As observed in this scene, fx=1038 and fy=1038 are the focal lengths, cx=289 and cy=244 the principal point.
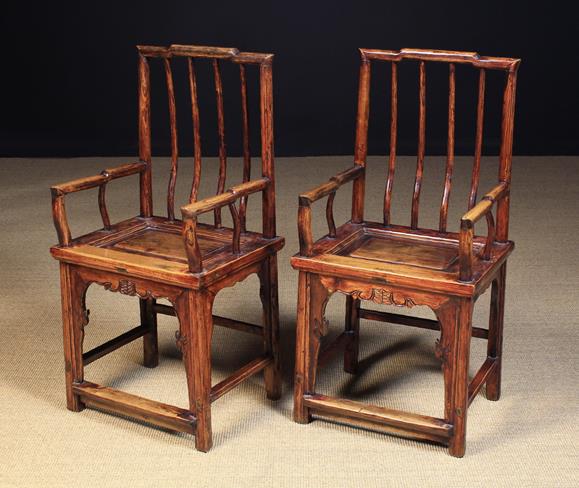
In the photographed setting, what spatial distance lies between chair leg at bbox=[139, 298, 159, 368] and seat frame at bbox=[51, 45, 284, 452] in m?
0.07

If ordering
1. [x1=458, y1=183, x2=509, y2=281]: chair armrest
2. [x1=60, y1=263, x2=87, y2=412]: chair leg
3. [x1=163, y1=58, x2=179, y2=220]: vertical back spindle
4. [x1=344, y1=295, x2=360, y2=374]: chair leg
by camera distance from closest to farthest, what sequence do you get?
1. [x1=458, y1=183, x2=509, y2=281]: chair armrest
2. [x1=60, y1=263, x2=87, y2=412]: chair leg
3. [x1=163, y1=58, x2=179, y2=220]: vertical back spindle
4. [x1=344, y1=295, x2=360, y2=374]: chair leg

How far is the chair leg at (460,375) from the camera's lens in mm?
2588

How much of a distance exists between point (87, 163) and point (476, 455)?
13.0ft

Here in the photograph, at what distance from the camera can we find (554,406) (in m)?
3.01

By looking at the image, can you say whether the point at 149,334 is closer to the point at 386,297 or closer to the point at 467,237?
the point at 386,297

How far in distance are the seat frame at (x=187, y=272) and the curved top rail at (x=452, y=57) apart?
1.12 ft

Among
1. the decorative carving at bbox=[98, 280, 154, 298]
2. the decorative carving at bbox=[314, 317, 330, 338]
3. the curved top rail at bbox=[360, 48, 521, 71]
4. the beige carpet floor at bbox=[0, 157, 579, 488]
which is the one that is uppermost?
the curved top rail at bbox=[360, 48, 521, 71]

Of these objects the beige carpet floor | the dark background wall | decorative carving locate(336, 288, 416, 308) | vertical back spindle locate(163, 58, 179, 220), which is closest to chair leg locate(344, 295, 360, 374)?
the beige carpet floor

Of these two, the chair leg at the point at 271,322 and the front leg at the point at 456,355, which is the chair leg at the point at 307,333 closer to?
the chair leg at the point at 271,322

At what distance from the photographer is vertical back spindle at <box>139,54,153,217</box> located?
3070 mm

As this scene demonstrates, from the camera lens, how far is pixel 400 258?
281 centimetres

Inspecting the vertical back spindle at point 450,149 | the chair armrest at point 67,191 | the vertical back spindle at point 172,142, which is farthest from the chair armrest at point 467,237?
the chair armrest at point 67,191

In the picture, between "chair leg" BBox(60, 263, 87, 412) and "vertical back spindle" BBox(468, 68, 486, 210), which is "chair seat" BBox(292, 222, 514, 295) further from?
"chair leg" BBox(60, 263, 87, 412)

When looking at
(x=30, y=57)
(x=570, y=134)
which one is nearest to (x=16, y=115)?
(x=30, y=57)
